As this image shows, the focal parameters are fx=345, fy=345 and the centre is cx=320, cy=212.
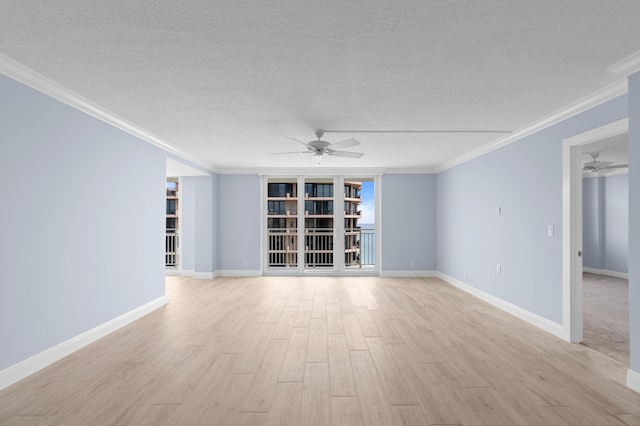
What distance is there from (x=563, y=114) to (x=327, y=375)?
359 cm

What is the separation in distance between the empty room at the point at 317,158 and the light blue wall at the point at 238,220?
1.83 metres

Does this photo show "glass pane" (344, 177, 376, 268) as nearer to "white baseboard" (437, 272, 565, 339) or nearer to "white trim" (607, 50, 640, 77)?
"white baseboard" (437, 272, 565, 339)

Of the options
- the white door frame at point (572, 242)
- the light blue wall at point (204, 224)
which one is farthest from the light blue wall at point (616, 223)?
the light blue wall at point (204, 224)

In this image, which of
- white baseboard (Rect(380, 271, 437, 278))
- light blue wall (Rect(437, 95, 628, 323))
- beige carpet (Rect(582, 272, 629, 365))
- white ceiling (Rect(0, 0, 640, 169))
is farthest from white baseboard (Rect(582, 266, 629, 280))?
white ceiling (Rect(0, 0, 640, 169))

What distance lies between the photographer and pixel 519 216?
457 cm

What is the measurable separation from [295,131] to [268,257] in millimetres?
4362

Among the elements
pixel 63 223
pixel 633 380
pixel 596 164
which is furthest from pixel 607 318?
pixel 63 223

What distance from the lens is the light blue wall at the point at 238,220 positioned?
25.5 feet

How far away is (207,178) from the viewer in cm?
748

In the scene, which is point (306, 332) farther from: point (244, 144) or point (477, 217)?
point (477, 217)

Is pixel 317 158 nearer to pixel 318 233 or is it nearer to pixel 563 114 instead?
pixel 563 114

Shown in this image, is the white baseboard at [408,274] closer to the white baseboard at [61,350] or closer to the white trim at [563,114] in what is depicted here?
Answer: the white trim at [563,114]

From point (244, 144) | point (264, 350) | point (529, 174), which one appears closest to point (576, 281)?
point (529, 174)

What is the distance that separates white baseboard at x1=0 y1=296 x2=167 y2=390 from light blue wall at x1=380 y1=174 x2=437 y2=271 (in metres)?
5.16
